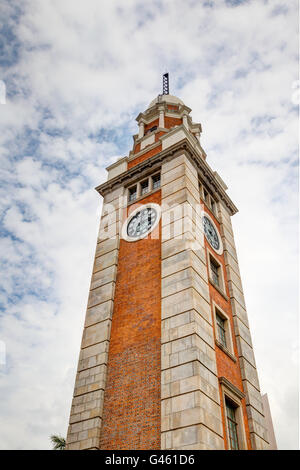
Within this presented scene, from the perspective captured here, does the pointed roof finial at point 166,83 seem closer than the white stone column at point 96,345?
No

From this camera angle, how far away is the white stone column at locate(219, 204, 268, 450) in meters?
16.1

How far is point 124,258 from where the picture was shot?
66.8 feet

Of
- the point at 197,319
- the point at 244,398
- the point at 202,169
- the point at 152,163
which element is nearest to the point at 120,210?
the point at 152,163

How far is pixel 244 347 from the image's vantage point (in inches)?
733

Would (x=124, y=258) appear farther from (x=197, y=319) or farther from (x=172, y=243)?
(x=197, y=319)

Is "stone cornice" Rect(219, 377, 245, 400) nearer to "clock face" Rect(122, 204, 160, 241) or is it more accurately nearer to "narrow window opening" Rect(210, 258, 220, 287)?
"narrow window opening" Rect(210, 258, 220, 287)

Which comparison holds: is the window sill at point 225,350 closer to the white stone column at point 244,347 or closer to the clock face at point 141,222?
the white stone column at point 244,347

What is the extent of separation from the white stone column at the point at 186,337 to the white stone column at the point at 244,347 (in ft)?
9.14

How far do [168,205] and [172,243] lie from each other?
275cm

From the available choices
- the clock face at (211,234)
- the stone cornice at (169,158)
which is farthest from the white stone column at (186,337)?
the stone cornice at (169,158)

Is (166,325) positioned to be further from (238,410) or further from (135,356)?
(238,410)

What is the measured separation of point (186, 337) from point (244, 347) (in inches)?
191

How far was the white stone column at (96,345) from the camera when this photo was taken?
15.3m
